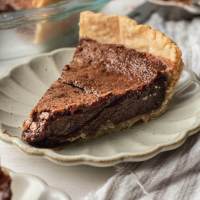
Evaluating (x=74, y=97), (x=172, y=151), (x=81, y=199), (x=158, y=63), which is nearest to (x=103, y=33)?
(x=158, y=63)

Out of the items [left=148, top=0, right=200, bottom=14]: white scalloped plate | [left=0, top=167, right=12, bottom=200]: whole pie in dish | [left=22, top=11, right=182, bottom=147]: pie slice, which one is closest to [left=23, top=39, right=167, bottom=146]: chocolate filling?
[left=22, top=11, right=182, bottom=147]: pie slice

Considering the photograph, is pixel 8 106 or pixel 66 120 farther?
pixel 8 106

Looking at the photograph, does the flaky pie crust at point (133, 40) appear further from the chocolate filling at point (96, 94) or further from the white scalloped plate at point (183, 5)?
the white scalloped plate at point (183, 5)

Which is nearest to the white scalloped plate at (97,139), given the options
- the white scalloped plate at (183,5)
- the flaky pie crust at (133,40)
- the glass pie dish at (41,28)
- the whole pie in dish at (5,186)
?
the flaky pie crust at (133,40)

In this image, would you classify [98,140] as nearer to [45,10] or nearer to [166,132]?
[166,132]

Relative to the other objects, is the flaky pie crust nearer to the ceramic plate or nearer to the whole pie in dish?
the ceramic plate

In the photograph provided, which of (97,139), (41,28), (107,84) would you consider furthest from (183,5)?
(97,139)
